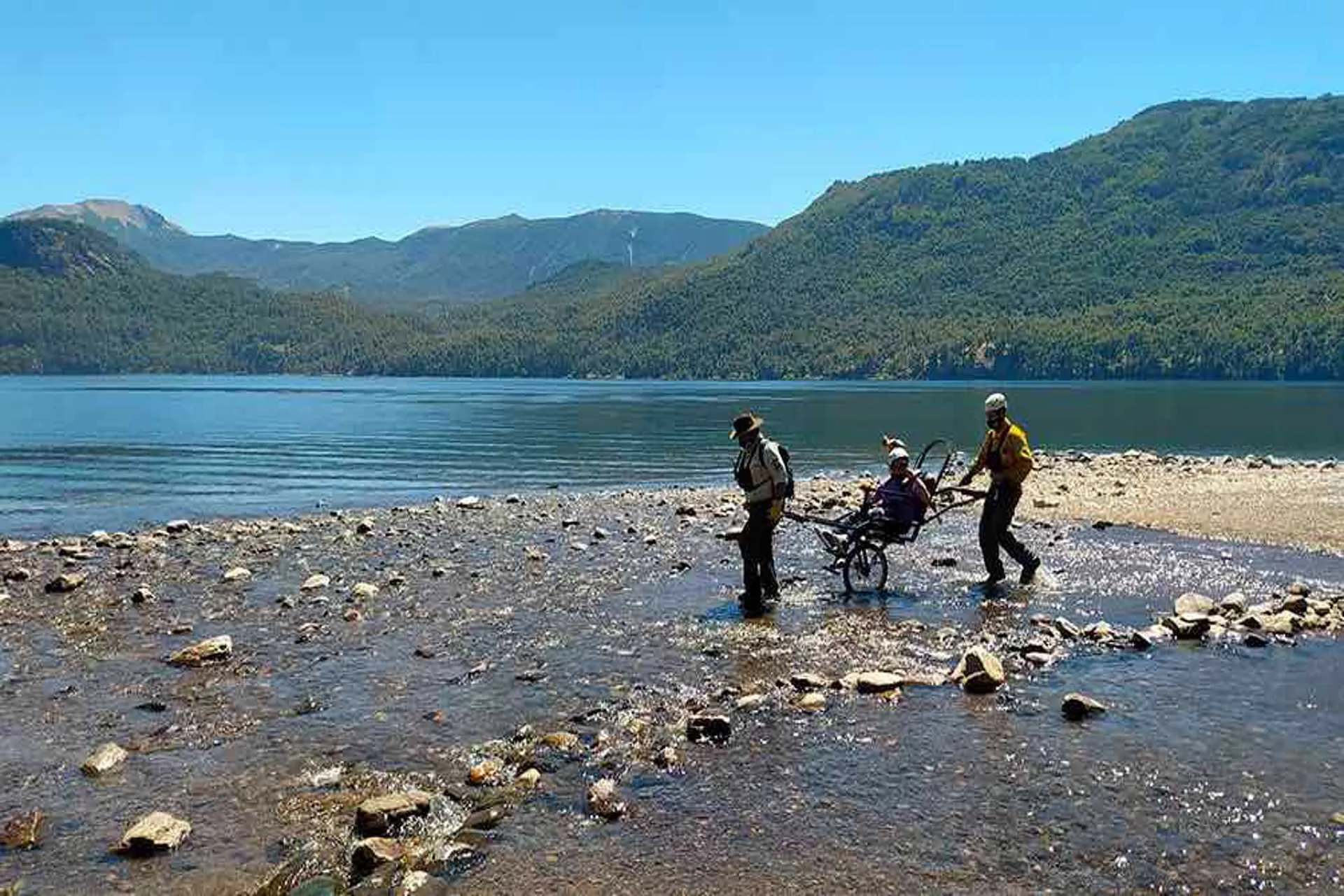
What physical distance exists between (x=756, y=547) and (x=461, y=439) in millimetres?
50311

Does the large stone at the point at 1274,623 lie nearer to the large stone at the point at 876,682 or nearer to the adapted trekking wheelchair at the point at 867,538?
the adapted trekking wheelchair at the point at 867,538

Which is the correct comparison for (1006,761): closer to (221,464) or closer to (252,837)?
(252,837)

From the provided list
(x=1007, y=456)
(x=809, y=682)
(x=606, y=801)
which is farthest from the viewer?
(x=1007, y=456)

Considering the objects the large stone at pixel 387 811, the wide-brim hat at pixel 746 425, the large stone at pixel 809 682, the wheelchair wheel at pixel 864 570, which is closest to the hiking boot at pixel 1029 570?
the wheelchair wheel at pixel 864 570

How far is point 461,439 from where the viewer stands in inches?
2549

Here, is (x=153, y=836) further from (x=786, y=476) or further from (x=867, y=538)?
(x=867, y=538)

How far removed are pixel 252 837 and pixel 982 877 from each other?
5721mm

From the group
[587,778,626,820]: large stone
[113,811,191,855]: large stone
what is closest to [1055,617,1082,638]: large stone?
[587,778,626,820]: large stone

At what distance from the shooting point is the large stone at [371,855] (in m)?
7.83

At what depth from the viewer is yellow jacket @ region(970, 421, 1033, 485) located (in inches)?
683

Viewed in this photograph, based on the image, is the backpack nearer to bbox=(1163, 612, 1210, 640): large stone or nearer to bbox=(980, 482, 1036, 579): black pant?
bbox=(980, 482, 1036, 579): black pant

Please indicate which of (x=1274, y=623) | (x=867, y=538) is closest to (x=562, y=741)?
(x=867, y=538)

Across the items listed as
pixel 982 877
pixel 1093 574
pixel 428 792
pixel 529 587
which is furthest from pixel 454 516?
pixel 982 877

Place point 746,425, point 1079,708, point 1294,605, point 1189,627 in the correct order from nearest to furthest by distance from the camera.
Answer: point 1079,708
point 1189,627
point 1294,605
point 746,425
